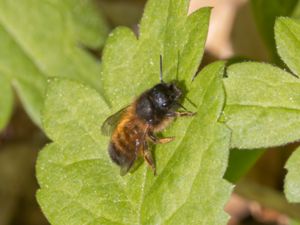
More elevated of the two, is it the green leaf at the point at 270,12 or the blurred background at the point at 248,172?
the green leaf at the point at 270,12

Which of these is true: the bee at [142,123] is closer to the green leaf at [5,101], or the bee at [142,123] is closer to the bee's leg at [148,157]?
the bee's leg at [148,157]

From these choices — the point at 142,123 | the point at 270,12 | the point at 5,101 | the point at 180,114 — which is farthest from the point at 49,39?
the point at 180,114

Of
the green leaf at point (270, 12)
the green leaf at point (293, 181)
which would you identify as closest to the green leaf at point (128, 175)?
the green leaf at point (293, 181)

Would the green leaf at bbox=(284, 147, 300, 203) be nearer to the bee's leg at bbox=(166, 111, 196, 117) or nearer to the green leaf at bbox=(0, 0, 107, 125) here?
the bee's leg at bbox=(166, 111, 196, 117)

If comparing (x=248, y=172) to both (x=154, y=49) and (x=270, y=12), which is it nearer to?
(x=270, y=12)

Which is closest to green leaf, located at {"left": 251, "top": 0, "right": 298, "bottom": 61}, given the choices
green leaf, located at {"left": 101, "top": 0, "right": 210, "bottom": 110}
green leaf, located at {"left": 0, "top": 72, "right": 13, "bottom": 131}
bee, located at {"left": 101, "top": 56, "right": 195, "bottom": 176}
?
green leaf, located at {"left": 101, "top": 0, "right": 210, "bottom": 110}
